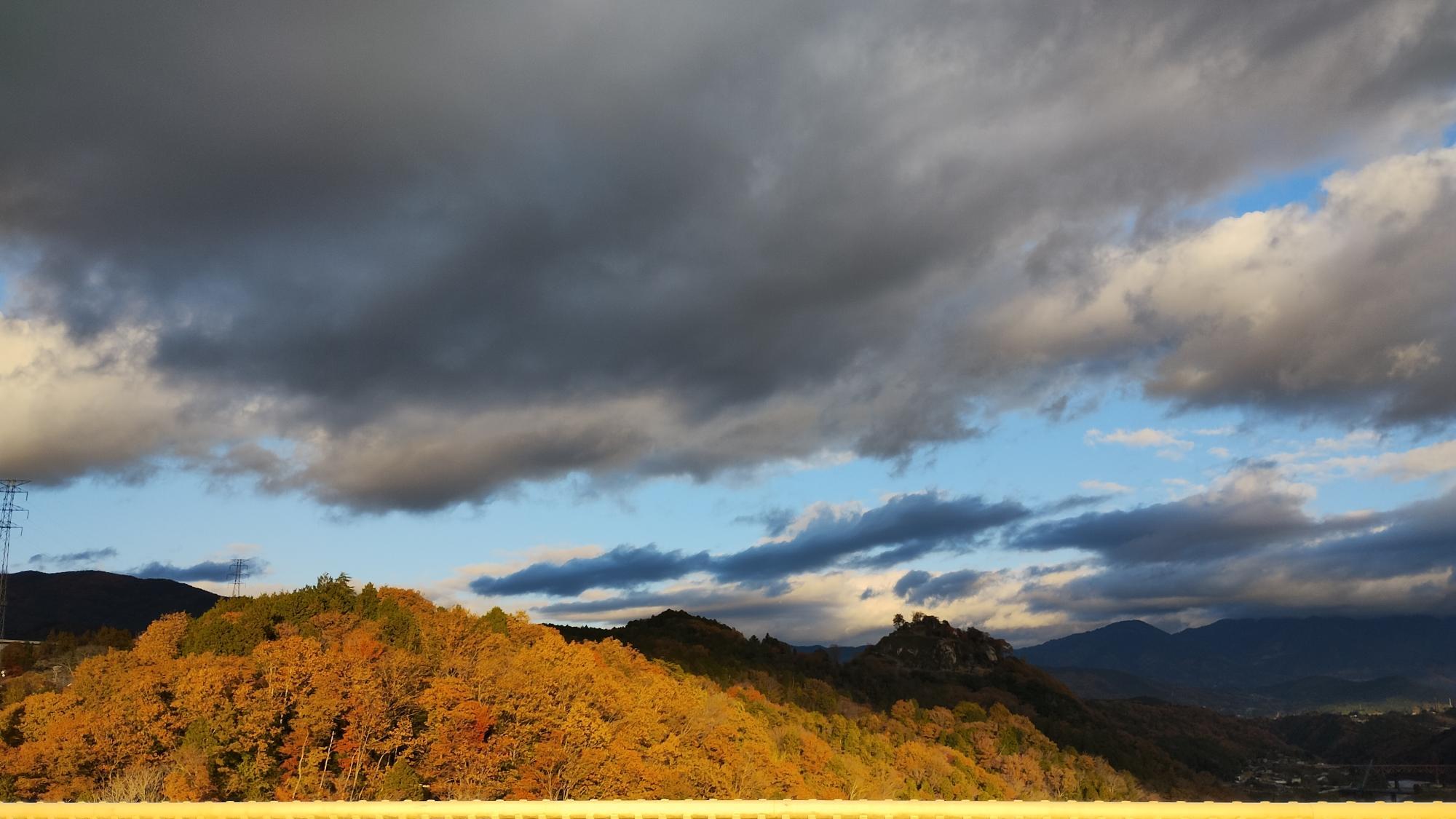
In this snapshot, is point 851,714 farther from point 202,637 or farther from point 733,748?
point 202,637

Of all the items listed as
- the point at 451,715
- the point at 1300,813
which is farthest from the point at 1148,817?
the point at 451,715

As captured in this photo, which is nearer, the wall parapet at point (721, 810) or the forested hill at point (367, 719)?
the wall parapet at point (721, 810)

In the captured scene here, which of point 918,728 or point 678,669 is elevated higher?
point 678,669

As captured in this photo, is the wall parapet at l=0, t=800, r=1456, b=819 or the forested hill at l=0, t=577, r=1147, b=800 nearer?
the wall parapet at l=0, t=800, r=1456, b=819

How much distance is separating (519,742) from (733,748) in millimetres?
24881

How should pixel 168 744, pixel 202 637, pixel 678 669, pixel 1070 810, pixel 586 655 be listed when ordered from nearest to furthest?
pixel 1070 810
pixel 168 744
pixel 202 637
pixel 586 655
pixel 678 669

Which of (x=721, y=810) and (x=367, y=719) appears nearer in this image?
(x=721, y=810)

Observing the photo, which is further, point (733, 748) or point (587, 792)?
point (733, 748)

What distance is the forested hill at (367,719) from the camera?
2148 inches

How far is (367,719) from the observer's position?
58219 mm

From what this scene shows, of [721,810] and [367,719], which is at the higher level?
[721,810]

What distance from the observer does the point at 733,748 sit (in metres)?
83.9

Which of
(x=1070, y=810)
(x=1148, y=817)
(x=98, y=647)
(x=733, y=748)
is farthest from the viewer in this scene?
(x=98, y=647)

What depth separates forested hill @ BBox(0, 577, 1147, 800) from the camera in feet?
179
